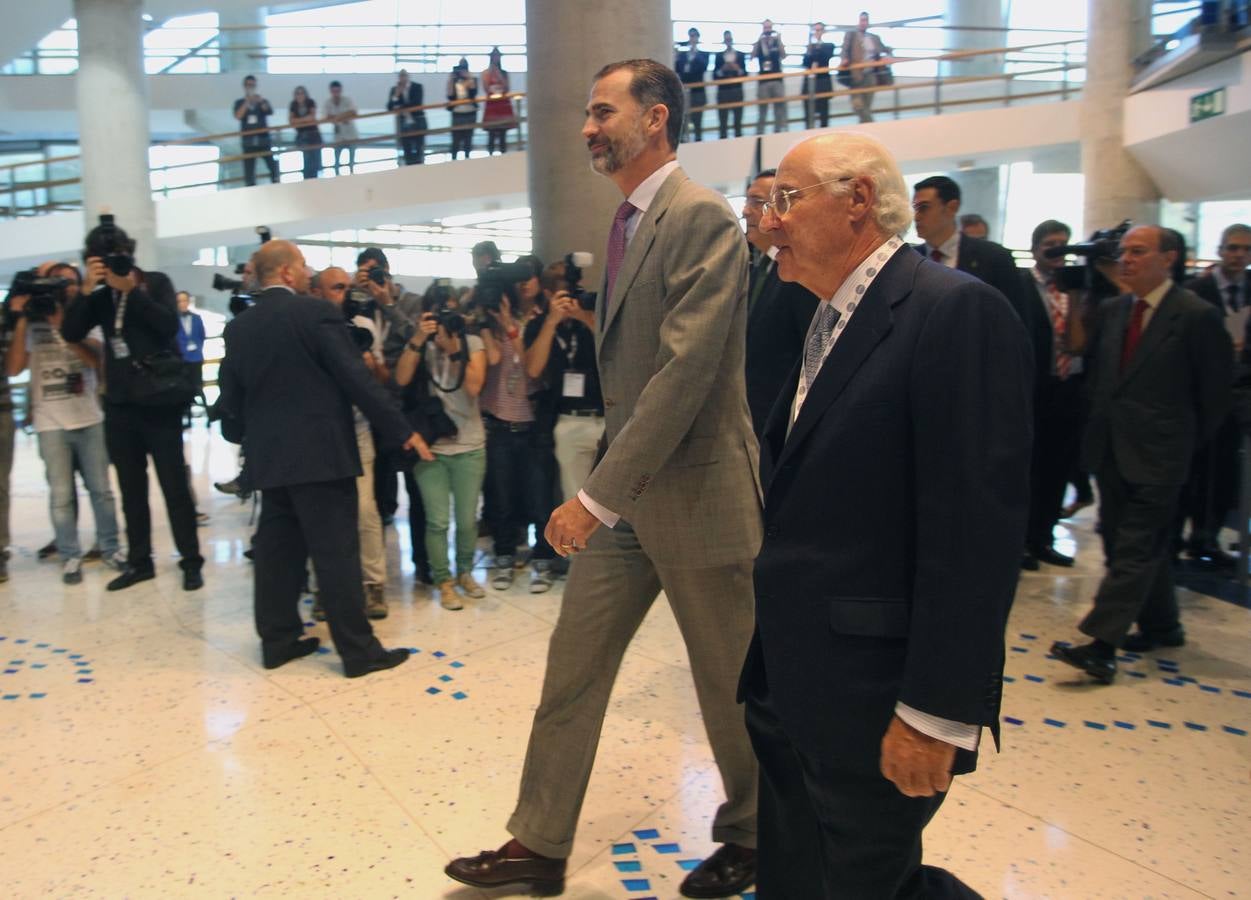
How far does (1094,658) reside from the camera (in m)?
3.55

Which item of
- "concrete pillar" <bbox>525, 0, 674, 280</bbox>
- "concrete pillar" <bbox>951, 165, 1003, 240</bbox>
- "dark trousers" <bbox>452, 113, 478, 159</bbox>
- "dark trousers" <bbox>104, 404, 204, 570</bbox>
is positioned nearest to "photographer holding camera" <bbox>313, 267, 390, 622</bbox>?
"dark trousers" <bbox>104, 404, 204, 570</bbox>

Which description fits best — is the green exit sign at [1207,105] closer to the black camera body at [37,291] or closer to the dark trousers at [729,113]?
the dark trousers at [729,113]

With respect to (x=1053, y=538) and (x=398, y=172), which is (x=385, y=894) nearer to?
(x=1053, y=538)

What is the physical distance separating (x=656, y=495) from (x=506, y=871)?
0.93m

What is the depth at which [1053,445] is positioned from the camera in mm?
5266

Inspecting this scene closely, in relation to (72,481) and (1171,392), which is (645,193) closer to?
(1171,392)

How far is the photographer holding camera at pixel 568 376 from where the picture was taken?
15.7ft

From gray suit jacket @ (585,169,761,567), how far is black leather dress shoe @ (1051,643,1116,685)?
1.93 metres

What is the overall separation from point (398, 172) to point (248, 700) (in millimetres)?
11703

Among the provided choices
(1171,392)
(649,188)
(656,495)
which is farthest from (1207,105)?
(656,495)

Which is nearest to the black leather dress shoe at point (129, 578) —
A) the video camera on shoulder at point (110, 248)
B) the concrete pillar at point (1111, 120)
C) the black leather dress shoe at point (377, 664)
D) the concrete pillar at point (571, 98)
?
the video camera on shoulder at point (110, 248)

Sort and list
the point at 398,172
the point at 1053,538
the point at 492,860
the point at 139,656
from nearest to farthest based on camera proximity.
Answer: the point at 492,860 → the point at 139,656 → the point at 1053,538 → the point at 398,172

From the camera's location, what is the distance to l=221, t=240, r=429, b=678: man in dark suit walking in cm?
373

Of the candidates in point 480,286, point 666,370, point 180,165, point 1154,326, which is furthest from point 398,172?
point 666,370
